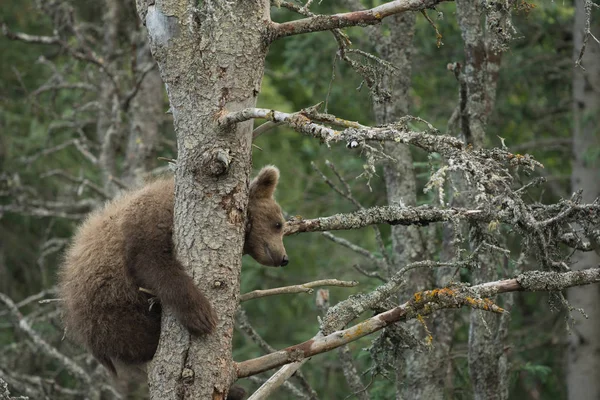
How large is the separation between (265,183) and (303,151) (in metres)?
8.45

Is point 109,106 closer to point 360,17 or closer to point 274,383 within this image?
point 274,383

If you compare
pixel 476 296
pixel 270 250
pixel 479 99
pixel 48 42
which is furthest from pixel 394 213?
pixel 48 42

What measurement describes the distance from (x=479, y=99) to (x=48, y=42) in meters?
5.09

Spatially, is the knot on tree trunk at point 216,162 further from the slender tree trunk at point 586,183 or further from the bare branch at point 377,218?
the slender tree trunk at point 586,183

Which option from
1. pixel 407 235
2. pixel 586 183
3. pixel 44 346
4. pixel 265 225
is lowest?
pixel 44 346

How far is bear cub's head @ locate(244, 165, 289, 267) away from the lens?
246 inches

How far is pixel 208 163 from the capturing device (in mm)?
4180

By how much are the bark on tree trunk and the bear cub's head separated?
1888 mm

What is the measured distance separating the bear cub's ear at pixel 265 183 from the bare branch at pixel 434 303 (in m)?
2.08

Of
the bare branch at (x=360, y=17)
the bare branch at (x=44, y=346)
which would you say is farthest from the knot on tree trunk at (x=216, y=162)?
the bare branch at (x=44, y=346)

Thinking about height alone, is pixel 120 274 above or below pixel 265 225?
below

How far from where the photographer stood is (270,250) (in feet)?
20.5

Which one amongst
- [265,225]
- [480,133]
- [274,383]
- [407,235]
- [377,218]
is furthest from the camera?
[407,235]

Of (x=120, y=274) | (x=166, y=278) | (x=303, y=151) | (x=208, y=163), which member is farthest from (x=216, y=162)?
(x=303, y=151)
